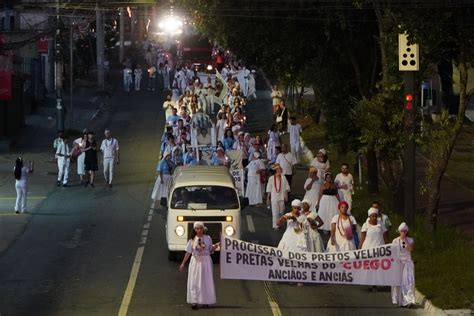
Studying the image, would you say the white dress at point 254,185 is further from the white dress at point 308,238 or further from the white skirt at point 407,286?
the white skirt at point 407,286

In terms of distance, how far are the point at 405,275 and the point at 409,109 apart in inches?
232

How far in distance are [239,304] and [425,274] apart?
3.56 metres

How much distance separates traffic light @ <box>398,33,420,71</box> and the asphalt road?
4.86m

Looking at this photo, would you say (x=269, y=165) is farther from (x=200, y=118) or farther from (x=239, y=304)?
(x=239, y=304)

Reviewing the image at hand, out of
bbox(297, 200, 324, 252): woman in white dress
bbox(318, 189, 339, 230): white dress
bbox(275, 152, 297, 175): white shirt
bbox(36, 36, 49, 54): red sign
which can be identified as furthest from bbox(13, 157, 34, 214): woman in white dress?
bbox(36, 36, 49, 54): red sign

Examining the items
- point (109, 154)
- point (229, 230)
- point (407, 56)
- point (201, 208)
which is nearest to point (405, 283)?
point (229, 230)

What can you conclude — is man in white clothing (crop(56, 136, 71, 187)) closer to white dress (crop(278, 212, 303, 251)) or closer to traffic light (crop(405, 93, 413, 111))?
traffic light (crop(405, 93, 413, 111))

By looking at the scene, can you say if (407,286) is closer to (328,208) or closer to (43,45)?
(328,208)

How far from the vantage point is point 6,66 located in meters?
43.7

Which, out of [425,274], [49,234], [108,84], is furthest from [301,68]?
[108,84]

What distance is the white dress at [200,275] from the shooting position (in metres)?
17.2

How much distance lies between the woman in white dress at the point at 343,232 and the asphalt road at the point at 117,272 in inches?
29.9

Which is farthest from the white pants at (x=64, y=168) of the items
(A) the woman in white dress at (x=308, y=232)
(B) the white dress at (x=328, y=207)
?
(A) the woman in white dress at (x=308, y=232)

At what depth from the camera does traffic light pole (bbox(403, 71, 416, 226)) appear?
2239 centimetres
